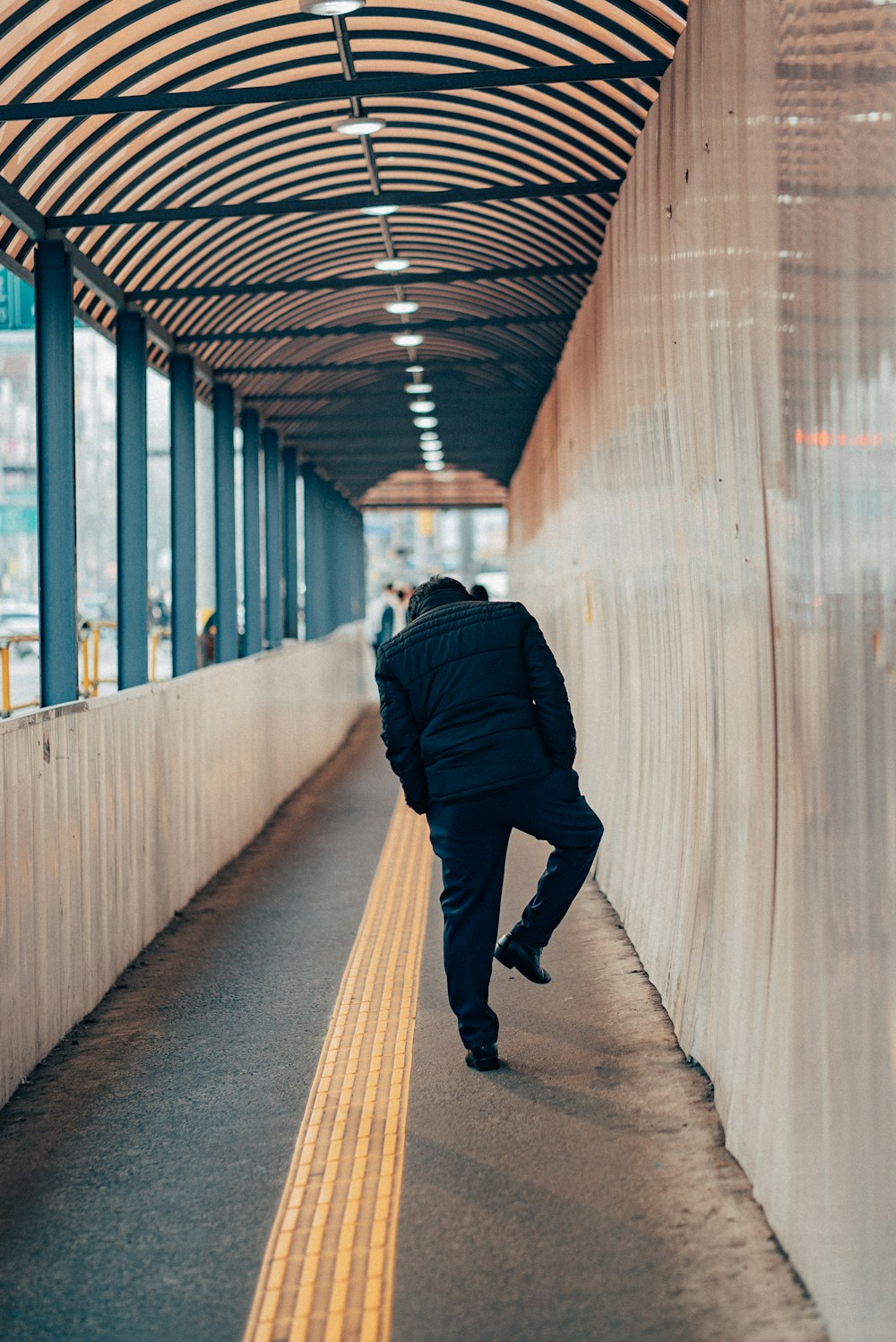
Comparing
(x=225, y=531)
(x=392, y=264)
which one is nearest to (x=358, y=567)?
(x=225, y=531)

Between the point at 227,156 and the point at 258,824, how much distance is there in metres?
5.29

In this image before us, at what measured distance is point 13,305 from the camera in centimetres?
1102

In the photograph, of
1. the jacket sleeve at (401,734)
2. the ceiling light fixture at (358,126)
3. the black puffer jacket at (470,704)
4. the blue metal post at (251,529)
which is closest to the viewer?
the black puffer jacket at (470,704)

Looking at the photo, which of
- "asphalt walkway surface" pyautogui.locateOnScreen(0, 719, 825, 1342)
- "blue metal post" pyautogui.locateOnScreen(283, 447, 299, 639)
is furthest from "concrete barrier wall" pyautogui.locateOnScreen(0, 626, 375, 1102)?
"blue metal post" pyautogui.locateOnScreen(283, 447, 299, 639)

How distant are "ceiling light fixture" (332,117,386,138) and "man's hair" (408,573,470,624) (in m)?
3.32

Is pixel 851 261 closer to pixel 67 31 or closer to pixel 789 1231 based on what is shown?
pixel 789 1231

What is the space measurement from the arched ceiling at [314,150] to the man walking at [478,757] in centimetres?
249

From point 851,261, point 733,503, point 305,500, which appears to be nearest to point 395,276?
point 733,503

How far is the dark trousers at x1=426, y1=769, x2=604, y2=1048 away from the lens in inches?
214

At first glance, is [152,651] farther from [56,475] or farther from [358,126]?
[358,126]

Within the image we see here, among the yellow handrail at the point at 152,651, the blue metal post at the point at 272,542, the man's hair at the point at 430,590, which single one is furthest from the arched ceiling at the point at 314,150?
the blue metal post at the point at 272,542

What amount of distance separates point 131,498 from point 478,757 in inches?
224

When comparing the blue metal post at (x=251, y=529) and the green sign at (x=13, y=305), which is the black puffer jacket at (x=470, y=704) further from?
the blue metal post at (x=251, y=529)

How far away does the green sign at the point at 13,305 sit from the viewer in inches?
431
